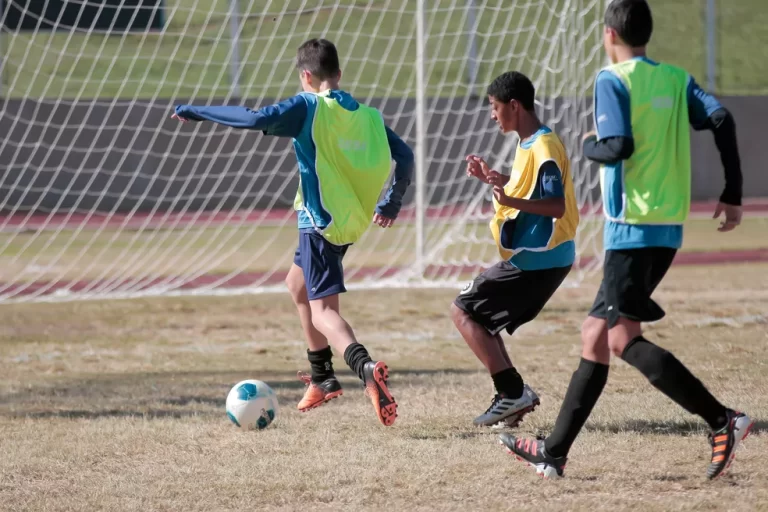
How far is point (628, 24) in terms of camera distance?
12.4ft

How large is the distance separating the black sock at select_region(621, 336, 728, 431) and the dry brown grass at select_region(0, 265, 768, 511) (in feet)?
0.86

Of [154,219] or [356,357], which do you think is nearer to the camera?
[356,357]

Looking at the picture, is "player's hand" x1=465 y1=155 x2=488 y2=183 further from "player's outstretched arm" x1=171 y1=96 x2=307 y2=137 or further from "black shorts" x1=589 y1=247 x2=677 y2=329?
"player's outstretched arm" x1=171 y1=96 x2=307 y2=137

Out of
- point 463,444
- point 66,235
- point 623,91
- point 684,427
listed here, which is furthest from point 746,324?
point 66,235

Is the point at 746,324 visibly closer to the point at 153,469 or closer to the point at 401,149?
the point at 401,149

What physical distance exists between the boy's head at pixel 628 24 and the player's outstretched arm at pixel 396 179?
61.5 inches

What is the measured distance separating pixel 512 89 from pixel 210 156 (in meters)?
10.2

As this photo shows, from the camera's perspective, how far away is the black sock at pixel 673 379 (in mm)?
3723

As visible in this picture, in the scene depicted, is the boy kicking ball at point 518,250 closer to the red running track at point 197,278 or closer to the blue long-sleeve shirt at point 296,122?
the blue long-sleeve shirt at point 296,122

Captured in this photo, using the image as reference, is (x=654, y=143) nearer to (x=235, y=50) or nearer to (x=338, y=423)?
(x=338, y=423)

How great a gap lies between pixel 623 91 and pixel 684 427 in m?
1.72

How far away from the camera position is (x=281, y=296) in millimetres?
9906

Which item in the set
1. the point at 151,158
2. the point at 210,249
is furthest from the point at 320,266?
the point at 151,158

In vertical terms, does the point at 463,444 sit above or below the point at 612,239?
below
